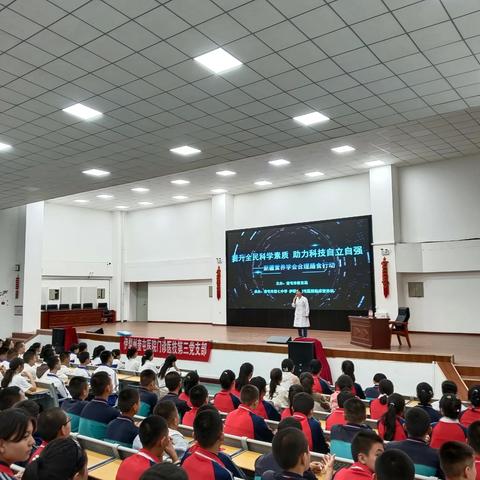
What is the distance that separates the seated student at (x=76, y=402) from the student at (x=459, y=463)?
2.85m

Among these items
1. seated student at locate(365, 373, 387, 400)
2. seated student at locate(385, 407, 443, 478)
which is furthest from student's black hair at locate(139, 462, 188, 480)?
seated student at locate(365, 373, 387, 400)

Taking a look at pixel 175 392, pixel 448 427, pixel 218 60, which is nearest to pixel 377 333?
Result: pixel 175 392

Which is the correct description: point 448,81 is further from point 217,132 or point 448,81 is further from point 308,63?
point 217,132

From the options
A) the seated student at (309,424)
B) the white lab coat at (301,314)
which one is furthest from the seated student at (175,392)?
the white lab coat at (301,314)

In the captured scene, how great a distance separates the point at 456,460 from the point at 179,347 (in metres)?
7.84

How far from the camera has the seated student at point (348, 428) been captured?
300cm

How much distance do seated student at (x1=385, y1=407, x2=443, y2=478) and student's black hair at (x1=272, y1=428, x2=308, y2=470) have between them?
89 cm

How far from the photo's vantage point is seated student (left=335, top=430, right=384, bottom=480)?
2.13 m

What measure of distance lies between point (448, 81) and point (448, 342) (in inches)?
252

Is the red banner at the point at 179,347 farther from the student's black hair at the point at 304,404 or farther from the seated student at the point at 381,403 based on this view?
the student's black hair at the point at 304,404

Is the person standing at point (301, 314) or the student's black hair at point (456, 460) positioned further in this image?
the person standing at point (301, 314)

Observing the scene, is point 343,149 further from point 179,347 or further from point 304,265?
point 179,347

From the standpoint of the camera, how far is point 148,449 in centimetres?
234

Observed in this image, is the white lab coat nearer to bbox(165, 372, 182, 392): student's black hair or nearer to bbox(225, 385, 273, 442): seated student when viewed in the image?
bbox(165, 372, 182, 392): student's black hair
